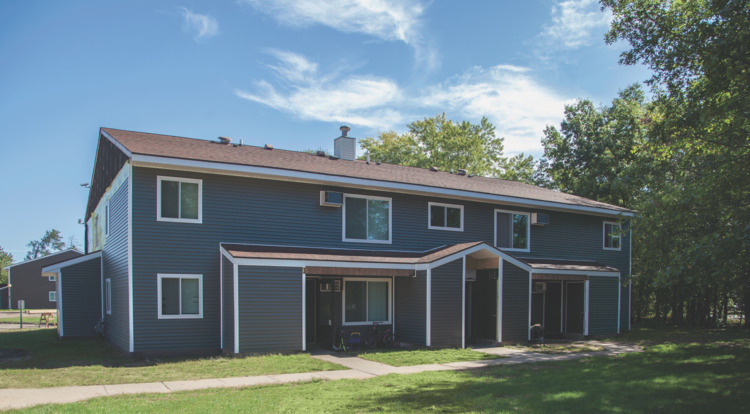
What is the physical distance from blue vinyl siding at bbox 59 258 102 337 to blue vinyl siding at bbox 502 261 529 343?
13572 mm

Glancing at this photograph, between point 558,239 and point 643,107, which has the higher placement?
point 643,107

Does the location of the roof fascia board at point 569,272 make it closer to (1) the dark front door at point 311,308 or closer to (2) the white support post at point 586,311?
(2) the white support post at point 586,311

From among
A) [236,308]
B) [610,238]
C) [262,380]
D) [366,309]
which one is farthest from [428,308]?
[610,238]

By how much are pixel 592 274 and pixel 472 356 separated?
7.78 metres

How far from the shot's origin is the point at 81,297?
58.7 ft

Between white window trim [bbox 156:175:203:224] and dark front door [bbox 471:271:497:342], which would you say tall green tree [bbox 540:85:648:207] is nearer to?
dark front door [bbox 471:271:497:342]

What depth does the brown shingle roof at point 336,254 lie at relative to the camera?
44.6 ft

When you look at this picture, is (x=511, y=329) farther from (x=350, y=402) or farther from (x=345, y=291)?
(x=350, y=402)

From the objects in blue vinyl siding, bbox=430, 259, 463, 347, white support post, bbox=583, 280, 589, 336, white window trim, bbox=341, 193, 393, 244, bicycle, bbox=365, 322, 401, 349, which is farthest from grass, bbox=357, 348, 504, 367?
white support post, bbox=583, 280, 589, 336

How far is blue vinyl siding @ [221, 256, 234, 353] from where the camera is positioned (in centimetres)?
1321

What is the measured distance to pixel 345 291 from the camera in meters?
16.0

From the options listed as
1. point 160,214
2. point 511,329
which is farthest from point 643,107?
point 160,214

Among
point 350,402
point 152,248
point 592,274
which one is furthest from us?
point 592,274

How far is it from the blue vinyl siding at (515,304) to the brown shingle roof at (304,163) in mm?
3236
